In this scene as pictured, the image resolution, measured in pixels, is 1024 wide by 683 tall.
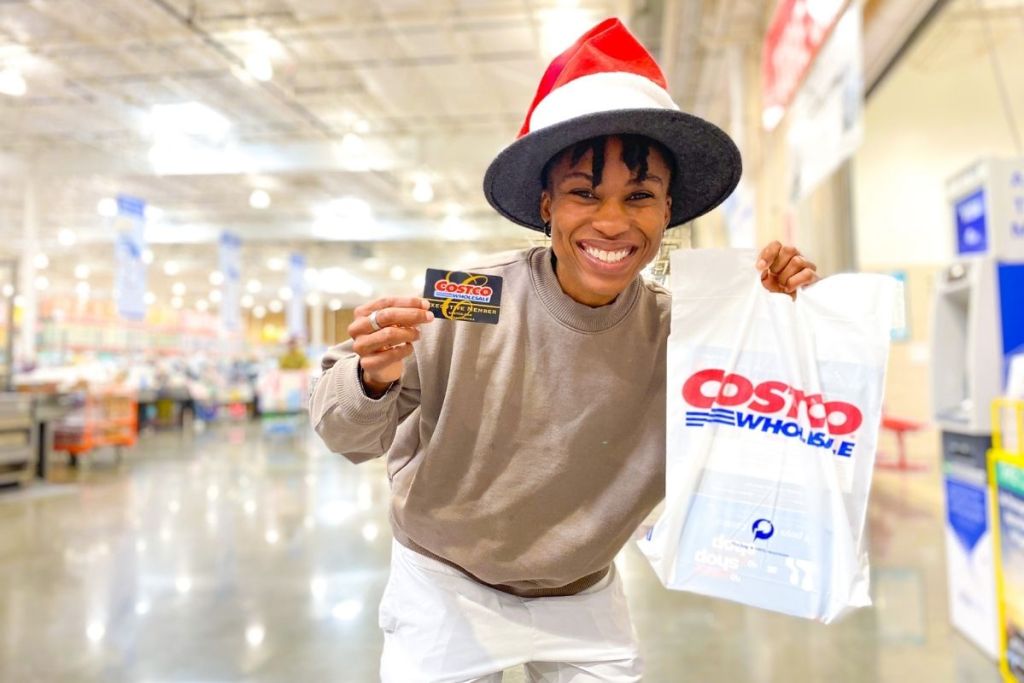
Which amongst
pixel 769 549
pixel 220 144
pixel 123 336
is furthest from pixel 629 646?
pixel 123 336

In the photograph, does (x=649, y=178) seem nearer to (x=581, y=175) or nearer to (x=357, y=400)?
(x=581, y=175)

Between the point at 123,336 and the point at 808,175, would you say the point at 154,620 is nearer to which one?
the point at 808,175

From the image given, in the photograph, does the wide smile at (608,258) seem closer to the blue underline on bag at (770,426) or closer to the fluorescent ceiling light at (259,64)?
the blue underline on bag at (770,426)

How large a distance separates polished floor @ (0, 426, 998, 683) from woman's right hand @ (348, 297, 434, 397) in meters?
0.74

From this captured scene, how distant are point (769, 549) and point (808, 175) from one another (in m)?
2.91

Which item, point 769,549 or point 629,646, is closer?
point 769,549

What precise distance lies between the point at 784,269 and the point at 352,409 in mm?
703

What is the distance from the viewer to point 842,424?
1038 millimetres

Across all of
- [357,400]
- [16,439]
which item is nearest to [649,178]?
[357,400]

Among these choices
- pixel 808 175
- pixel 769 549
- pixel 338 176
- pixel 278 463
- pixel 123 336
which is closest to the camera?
pixel 769 549

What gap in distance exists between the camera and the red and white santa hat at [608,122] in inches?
38.4

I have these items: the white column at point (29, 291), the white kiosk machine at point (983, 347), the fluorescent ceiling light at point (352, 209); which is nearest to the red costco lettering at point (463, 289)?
the white kiosk machine at point (983, 347)

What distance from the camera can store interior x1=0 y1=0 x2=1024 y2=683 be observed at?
2775 millimetres

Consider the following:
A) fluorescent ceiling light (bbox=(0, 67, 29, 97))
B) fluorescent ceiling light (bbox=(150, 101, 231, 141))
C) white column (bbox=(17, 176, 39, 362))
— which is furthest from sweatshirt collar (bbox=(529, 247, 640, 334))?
white column (bbox=(17, 176, 39, 362))
